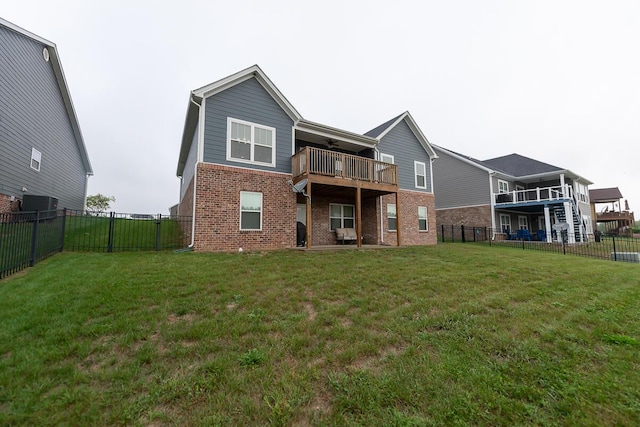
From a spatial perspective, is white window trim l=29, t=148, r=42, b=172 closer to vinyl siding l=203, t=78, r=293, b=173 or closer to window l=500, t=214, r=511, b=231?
vinyl siding l=203, t=78, r=293, b=173

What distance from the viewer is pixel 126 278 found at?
5.38 meters

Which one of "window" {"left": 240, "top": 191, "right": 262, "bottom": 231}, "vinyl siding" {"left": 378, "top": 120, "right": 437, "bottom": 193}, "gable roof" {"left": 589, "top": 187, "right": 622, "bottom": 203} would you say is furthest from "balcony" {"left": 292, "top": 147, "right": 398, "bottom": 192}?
"gable roof" {"left": 589, "top": 187, "right": 622, "bottom": 203}

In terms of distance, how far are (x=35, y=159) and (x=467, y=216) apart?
27618 mm

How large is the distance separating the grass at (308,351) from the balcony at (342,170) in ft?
19.0

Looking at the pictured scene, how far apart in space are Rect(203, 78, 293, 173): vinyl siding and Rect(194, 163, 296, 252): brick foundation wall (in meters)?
0.48

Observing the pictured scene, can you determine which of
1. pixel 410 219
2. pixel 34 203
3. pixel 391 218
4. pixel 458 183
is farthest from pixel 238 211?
pixel 458 183

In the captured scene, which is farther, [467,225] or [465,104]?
[465,104]

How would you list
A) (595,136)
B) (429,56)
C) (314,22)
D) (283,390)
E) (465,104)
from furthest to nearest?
(595,136), (465,104), (429,56), (314,22), (283,390)

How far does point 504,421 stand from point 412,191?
47.5ft

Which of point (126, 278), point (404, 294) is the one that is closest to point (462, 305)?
point (404, 294)

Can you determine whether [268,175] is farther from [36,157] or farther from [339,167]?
[36,157]

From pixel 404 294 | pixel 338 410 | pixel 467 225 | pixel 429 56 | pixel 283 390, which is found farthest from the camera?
Result: pixel 467 225

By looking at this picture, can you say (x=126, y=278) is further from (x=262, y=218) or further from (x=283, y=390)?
(x=262, y=218)

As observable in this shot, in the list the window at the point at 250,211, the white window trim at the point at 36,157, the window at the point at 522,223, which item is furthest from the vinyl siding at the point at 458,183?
the white window trim at the point at 36,157
